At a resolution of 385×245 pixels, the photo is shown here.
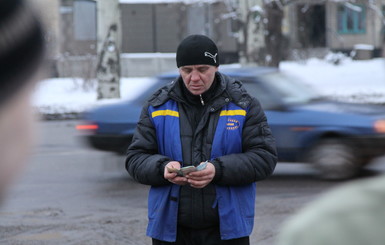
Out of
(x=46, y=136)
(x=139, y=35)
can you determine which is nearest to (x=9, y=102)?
(x=46, y=136)

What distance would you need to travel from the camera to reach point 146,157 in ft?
13.5

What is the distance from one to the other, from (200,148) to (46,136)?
1384cm

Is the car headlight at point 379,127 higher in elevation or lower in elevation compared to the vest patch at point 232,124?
lower

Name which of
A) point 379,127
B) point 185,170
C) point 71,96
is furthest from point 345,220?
point 71,96

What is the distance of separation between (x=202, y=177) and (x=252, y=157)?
34 cm

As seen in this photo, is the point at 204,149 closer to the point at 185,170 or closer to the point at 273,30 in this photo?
the point at 185,170

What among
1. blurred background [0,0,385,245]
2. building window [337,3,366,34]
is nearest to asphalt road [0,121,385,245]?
blurred background [0,0,385,245]

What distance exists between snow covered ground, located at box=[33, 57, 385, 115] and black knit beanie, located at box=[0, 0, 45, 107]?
1696cm

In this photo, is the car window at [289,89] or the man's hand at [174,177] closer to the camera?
the man's hand at [174,177]

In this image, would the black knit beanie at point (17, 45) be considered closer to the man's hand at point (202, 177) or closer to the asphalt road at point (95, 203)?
the man's hand at point (202, 177)

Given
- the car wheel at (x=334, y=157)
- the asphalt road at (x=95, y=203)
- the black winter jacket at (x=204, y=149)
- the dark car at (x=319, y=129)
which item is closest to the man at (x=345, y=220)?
the black winter jacket at (x=204, y=149)

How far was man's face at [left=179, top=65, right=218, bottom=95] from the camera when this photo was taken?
13.4 feet

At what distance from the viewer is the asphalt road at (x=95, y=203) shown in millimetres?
7883

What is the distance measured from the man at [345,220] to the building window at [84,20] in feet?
136
